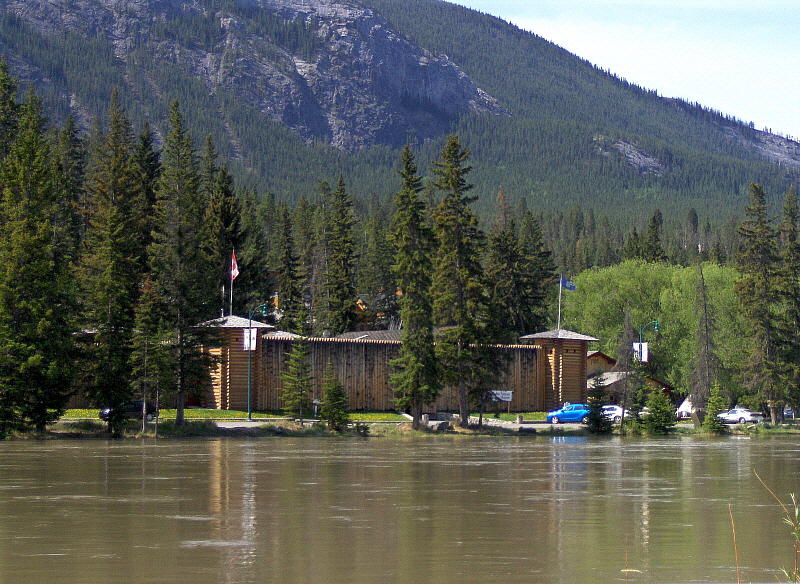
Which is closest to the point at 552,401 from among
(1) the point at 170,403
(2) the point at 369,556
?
(1) the point at 170,403

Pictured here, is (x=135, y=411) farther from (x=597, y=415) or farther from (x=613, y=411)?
(x=613, y=411)

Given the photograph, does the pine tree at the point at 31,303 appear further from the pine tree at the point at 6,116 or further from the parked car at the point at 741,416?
the parked car at the point at 741,416

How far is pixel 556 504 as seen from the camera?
1161 inches

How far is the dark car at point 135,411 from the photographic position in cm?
5934

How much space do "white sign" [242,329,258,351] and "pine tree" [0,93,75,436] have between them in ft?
38.1

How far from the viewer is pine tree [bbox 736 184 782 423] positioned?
78625 mm

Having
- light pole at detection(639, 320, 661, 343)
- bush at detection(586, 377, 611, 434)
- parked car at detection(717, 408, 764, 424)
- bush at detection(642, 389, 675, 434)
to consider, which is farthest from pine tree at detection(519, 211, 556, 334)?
bush at detection(586, 377, 611, 434)

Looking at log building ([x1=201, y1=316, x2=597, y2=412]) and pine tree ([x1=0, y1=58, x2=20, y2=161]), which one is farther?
log building ([x1=201, y1=316, x2=597, y2=412])

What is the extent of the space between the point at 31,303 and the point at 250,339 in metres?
14.8

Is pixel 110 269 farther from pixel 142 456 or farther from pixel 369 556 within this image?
pixel 369 556

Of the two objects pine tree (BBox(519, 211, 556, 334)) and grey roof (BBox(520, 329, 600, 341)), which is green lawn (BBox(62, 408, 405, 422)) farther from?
pine tree (BBox(519, 211, 556, 334))

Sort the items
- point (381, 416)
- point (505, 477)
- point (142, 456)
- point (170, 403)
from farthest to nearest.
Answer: point (381, 416), point (170, 403), point (142, 456), point (505, 477)

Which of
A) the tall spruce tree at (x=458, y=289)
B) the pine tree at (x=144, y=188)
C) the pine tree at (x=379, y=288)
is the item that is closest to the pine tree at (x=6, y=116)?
the pine tree at (x=144, y=188)

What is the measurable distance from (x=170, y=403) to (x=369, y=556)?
4549 centimetres
